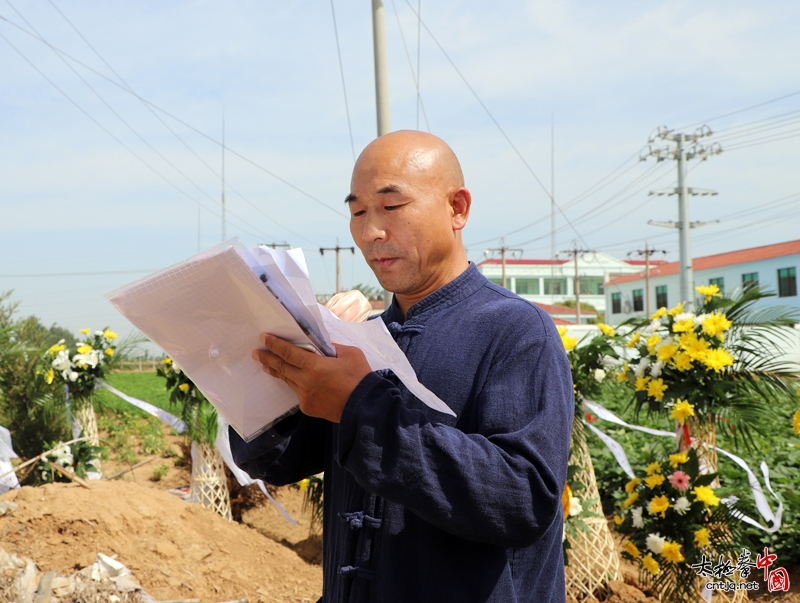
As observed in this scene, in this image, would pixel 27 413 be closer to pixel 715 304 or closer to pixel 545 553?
pixel 715 304

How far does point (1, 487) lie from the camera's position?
18.6 feet

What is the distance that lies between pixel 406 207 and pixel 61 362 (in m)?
6.32

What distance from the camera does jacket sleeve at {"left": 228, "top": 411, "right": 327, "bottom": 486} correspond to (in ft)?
4.92

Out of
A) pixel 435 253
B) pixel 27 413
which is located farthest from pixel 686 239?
pixel 435 253

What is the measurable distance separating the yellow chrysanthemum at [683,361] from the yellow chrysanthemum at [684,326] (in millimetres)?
138

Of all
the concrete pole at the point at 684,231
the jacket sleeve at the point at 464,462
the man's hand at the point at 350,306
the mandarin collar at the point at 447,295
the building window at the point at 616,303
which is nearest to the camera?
the jacket sleeve at the point at 464,462

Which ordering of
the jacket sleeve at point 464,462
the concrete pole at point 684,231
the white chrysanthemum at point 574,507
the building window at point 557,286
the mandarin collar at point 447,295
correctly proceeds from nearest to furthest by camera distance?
the jacket sleeve at point 464,462
the mandarin collar at point 447,295
the white chrysanthemum at point 574,507
the concrete pole at point 684,231
the building window at point 557,286

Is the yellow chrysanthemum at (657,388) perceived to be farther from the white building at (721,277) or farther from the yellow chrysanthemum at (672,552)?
the white building at (721,277)

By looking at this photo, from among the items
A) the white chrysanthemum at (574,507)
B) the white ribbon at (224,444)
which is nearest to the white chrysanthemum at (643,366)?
the white chrysanthemum at (574,507)

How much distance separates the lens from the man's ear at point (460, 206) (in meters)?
1.62

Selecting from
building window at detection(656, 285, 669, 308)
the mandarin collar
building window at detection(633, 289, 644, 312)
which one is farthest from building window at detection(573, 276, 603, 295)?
the mandarin collar

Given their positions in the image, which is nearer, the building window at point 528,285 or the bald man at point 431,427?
the bald man at point 431,427

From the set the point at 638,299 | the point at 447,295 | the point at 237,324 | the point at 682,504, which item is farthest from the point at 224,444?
the point at 638,299

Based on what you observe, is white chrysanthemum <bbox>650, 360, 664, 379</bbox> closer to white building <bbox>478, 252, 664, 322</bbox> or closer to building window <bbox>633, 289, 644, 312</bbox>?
building window <bbox>633, 289, 644, 312</bbox>
